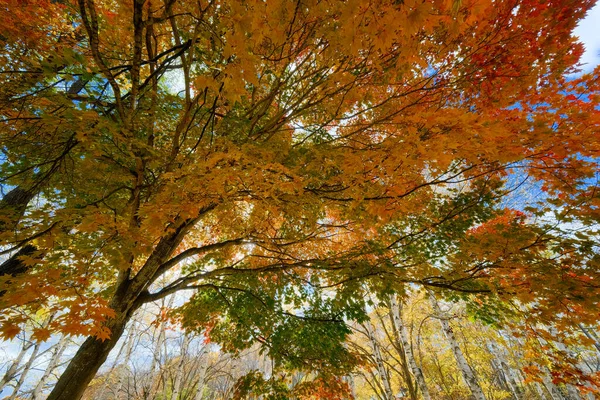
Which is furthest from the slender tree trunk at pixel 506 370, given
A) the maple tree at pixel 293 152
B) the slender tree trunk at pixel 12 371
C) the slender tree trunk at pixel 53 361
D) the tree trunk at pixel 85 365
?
the slender tree trunk at pixel 12 371

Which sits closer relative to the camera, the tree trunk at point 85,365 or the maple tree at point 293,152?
the maple tree at point 293,152

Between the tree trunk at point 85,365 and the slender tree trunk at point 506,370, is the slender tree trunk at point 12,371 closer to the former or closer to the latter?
the tree trunk at point 85,365

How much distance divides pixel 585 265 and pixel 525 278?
614 mm

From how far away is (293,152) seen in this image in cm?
338

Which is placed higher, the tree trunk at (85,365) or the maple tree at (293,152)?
the maple tree at (293,152)

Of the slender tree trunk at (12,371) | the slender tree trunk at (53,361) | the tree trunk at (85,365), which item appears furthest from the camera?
Result: the slender tree trunk at (53,361)

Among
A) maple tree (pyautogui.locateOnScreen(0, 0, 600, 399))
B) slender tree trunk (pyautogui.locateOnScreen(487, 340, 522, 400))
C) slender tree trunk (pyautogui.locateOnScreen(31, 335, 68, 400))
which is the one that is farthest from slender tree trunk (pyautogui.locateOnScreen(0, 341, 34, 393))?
slender tree trunk (pyautogui.locateOnScreen(487, 340, 522, 400))

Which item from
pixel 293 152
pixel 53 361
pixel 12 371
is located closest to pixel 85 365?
pixel 293 152

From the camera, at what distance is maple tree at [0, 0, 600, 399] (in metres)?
2.09

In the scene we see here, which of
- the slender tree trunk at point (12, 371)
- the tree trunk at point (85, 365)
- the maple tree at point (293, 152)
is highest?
the maple tree at point (293, 152)

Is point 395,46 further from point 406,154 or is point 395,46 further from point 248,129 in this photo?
point 248,129

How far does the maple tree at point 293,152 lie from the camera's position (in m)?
2.09

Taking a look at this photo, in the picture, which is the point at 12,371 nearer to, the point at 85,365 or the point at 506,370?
the point at 85,365

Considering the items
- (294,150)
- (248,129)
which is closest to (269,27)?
(248,129)
